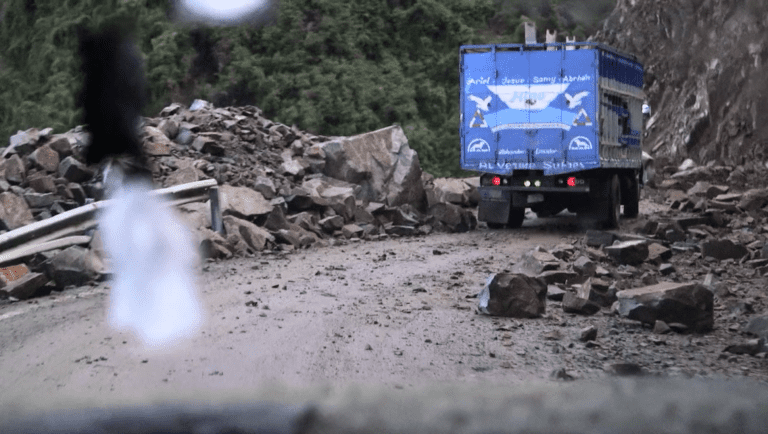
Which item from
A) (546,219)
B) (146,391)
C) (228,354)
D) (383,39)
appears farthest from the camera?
(383,39)

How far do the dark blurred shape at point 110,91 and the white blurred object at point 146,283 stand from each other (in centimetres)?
49

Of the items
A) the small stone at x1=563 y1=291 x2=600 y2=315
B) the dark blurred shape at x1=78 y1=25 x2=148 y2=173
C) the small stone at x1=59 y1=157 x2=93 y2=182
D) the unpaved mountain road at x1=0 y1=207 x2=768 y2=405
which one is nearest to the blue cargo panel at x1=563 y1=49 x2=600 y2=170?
the unpaved mountain road at x1=0 y1=207 x2=768 y2=405

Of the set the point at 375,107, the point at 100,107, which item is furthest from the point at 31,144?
the point at 375,107

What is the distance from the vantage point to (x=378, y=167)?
728 inches

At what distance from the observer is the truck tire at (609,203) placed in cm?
1605

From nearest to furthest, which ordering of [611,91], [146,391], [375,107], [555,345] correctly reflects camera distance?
[146,391], [555,345], [611,91], [375,107]

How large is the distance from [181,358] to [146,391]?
818 mm

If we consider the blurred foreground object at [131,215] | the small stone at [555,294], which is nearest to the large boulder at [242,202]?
the blurred foreground object at [131,215]

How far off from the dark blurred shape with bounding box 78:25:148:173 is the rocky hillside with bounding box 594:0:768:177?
24.0m

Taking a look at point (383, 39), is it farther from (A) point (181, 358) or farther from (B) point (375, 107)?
(A) point (181, 358)

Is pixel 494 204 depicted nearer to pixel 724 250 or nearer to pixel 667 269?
pixel 724 250

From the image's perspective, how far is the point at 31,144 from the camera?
539 inches

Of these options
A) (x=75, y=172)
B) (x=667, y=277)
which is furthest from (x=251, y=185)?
(x=667, y=277)

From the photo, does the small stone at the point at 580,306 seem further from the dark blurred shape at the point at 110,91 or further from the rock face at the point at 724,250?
the rock face at the point at 724,250
